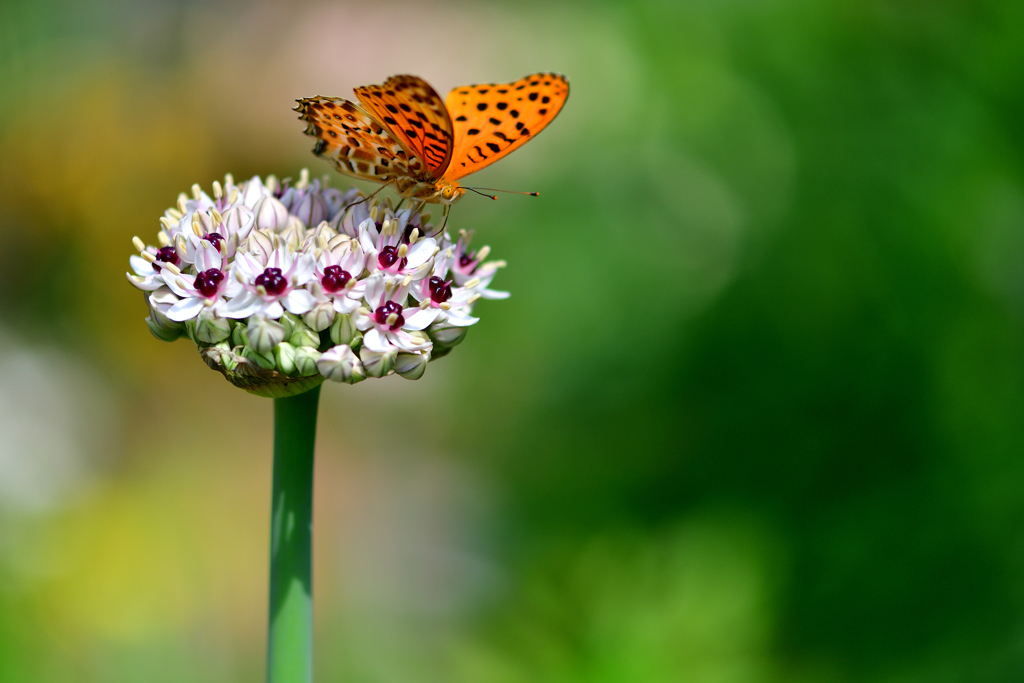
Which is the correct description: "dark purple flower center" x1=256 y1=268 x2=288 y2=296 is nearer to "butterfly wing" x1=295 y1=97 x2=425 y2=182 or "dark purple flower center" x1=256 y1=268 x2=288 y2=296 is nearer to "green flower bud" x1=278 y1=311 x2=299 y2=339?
"green flower bud" x1=278 y1=311 x2=299 y2=339

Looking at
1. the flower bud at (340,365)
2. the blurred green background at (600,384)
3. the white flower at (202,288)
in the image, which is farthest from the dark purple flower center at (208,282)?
the blurred green background at (600,384)

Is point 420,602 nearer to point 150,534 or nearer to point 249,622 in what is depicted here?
point 249,622

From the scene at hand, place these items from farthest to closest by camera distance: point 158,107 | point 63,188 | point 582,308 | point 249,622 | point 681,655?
1. point 158,107
2. point 63,188
3. point 582,308
4. point 249,622
5. point 681,655

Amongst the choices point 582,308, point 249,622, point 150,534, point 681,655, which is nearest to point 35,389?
point 150,534

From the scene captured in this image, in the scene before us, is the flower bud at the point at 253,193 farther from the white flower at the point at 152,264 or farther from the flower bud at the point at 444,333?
the flower bud at the point at 444,333

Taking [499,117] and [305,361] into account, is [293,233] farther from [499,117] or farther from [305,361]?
[499,117]

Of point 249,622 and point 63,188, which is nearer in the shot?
point 249,622
